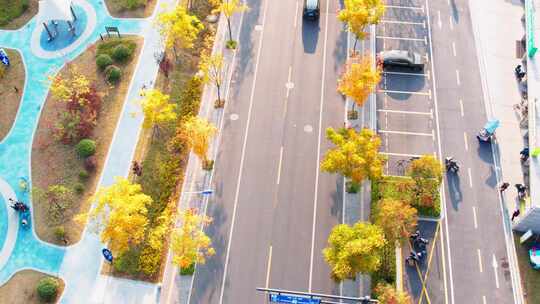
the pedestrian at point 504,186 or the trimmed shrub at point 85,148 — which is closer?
the pedestrian at point 504,186

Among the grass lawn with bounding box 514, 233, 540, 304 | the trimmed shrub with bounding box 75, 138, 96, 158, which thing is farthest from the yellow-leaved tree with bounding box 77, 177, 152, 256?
the grass lawn with bounding box 514, 233, 540, 304

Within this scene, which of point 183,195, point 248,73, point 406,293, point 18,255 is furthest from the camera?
point 248,73

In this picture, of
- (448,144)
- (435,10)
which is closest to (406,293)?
(448,144)

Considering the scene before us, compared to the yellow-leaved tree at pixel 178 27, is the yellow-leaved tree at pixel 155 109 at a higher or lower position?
lower

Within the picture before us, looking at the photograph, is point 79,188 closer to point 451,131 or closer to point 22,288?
point 22,288

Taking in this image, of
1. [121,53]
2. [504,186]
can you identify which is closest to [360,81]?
[504,186]

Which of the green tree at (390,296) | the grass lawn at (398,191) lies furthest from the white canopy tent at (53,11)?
the green tree at (390,296)

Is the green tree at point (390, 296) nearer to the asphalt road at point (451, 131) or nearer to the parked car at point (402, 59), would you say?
the asphalt road at point (451, 131)

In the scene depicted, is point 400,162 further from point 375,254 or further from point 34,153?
point 34,153
